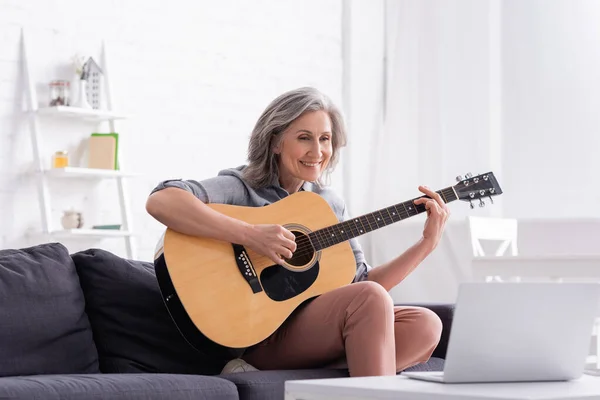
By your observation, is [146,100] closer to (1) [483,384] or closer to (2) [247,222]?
(2) [247,222]

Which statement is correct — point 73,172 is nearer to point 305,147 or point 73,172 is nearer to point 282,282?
point 305,147

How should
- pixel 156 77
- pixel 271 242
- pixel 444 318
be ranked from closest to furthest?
pixel 271 242 → pixel 444 318 → pixel 156 77

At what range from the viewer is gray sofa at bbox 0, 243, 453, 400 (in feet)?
6.85

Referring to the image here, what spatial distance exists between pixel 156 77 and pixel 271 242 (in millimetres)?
2633

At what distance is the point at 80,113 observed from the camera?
4.39 meters

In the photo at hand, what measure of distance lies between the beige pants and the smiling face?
0.40m

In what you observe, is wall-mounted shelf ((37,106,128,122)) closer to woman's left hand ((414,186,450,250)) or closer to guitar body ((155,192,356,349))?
guitar body ((155,192,356,349))

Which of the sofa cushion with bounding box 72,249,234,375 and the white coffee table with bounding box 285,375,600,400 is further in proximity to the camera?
the sofa cushion with bounding box 72,249,234,375

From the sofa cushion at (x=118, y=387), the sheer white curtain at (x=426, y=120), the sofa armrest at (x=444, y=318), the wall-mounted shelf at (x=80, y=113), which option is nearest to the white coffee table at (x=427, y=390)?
the sofa cushion at (x=118, y=387)

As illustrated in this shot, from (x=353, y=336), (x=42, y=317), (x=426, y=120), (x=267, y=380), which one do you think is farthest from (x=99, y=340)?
(x=426, y=120)

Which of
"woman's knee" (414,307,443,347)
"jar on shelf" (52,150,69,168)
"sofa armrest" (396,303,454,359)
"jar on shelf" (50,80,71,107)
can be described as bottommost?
"sofa armrest" (396,303,454,359)

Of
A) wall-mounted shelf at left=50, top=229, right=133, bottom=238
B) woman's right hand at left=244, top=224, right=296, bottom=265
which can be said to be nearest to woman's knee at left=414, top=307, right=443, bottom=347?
woman's right hand at left=244, top=224, right=296, bottom=265

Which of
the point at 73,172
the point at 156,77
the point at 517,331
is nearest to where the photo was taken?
the point at 517,331

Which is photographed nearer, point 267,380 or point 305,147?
point 267,380
